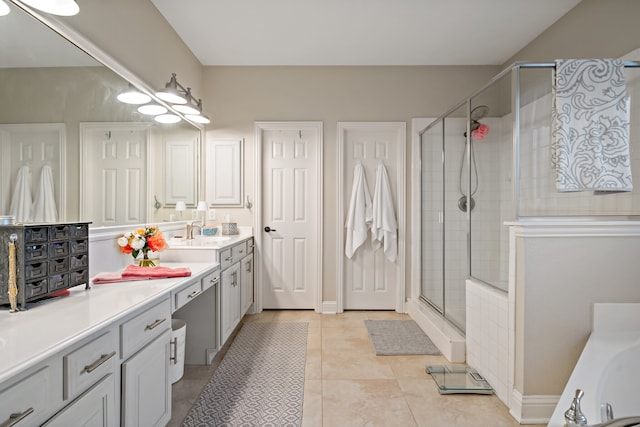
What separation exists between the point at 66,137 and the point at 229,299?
61.9 inches

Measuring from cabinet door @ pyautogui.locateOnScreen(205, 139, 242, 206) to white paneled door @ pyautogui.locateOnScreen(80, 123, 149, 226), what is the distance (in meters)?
1.28

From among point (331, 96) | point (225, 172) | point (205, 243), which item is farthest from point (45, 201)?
point (331, 96)

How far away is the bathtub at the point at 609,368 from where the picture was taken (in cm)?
162

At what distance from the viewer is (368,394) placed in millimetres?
2184

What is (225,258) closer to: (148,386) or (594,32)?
(148,386)

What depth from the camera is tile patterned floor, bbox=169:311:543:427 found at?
1.93m

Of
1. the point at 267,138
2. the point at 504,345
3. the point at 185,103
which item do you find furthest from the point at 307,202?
the point at 504,345

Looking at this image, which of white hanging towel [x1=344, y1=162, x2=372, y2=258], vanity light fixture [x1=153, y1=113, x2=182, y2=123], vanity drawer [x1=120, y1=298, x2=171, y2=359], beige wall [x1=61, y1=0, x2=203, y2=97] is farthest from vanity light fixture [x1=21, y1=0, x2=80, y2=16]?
white hanging towel [x1=344, y1=162, x2=372, y2=258]

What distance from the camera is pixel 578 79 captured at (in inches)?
74.9

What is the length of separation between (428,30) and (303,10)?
1.12 metres

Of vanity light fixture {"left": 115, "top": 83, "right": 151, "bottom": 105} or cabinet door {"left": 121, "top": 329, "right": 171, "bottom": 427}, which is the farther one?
vanity light fixture {"left": 115, "top": 83, "right": 151, "bottom": 105}

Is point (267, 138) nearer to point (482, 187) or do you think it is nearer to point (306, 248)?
point (306, 248)

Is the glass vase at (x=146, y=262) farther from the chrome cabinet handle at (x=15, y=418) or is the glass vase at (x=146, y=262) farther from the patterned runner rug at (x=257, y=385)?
the chrome cabinet handle at (x=15, y=418)

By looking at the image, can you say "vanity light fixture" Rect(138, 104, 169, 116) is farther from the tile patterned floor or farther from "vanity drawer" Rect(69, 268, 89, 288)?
the tile patterned floor
